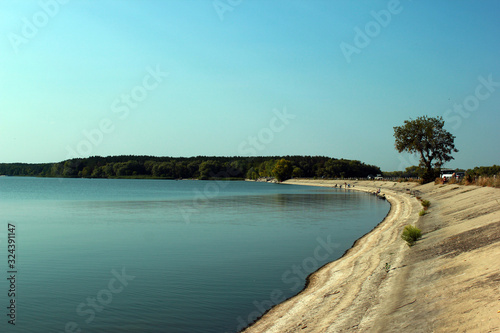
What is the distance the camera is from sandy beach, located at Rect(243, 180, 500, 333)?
32.6 feet

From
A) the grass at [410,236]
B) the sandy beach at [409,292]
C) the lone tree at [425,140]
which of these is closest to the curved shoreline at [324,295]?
the sandy beach at [409,292]

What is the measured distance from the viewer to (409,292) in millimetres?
12719

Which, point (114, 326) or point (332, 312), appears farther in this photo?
point (114, 326)

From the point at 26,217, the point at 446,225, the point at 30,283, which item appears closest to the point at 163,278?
the point at 30,283

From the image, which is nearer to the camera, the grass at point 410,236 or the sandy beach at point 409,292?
the sandy beach at point 409,292

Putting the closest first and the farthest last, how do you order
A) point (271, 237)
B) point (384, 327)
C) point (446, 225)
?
point (384, 327) → point (446, 225) → point (271, 237)

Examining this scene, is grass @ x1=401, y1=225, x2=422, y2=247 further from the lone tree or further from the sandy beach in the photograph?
the lone tree

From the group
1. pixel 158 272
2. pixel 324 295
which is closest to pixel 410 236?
pixel 324 295

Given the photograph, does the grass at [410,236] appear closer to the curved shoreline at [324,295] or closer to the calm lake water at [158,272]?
the curved shoreline at [324,295]

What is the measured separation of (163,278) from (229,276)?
289 centimetres

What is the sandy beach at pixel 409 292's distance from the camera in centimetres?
995

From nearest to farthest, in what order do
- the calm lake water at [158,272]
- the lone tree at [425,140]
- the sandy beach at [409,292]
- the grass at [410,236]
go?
the sandy beach at [409,292] → the calm lake water at [158,272] → the grass at [410,236] → the lone tree at [425,140]

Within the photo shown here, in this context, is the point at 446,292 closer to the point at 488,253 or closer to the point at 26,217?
the point at 488,253

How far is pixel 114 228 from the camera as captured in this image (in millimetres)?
37625
